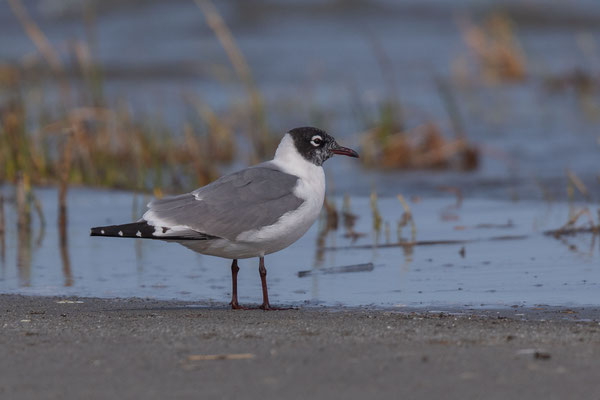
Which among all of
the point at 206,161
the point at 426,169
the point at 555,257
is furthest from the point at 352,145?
the point at 555,257

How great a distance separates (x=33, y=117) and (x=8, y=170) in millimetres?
3370

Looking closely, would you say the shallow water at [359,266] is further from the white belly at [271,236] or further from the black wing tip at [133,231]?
the black wing tip at [133,231]

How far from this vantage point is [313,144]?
6078 mm

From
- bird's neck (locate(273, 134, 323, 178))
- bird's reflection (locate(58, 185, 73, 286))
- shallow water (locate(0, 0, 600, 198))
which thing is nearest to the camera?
bird's neck (locate(273, 134, 323, 178))

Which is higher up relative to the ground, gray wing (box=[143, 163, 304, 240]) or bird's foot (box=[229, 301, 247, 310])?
gray wing (box=[143, 163, 304, 240])

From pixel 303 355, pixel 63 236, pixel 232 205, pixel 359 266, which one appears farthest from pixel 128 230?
pixel 63 236

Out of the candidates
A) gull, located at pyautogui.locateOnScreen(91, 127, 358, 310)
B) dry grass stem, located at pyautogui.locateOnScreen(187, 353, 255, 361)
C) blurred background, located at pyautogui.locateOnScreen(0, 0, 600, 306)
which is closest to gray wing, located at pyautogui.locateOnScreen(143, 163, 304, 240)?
gull, located at pyautogui.locateOnScreen(91, 127, 358, 310)

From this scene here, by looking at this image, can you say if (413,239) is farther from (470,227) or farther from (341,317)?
(341,317)

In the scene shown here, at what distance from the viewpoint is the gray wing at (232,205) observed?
5395mm

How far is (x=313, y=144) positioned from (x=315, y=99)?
8.83m

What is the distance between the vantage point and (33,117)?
40.0 ft

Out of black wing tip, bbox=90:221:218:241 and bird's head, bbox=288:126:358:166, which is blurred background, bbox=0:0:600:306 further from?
black wing tip, bbox=90:221:218:241

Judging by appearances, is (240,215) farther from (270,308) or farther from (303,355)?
(303,355)

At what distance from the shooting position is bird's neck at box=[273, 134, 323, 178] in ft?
19.4
